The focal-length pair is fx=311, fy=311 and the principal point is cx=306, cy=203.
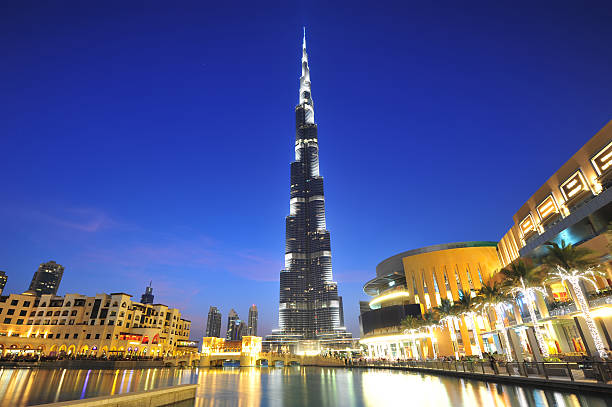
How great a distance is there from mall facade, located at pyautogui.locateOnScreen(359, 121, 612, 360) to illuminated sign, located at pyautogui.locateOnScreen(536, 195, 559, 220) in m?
0.14

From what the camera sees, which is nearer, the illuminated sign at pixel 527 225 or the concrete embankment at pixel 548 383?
the concrete embankment at pixel 548 383

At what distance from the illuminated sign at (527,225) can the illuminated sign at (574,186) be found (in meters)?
9.95

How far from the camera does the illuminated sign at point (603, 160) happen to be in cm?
2905

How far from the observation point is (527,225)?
4644cm

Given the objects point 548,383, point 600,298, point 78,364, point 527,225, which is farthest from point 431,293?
point 78,364

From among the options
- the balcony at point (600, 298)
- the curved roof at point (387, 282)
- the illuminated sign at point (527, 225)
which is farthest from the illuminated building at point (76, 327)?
the balcony at point (600, 298)

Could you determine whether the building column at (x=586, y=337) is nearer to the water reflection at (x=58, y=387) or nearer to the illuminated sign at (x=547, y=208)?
the illuminated sign at (x=547, y=208)

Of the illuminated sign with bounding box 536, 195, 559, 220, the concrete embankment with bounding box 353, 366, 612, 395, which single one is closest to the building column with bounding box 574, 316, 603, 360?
the concrete embankment with bounding box 353, 366, 612, 395

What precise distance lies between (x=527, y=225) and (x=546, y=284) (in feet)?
30.8

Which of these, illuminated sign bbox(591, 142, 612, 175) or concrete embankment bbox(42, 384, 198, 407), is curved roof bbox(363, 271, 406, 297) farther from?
concrete embankment bbox(42, 384, 198, 407)

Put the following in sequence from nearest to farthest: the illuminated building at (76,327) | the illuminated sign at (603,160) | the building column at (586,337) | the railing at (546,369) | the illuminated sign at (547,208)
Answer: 1. the railing at (546,369)
2. the illuminated sign at (603,160)
3. the building column at (586,337)
4. the illuminated sign at (547,208)
5. the illuminated building at (76,327)

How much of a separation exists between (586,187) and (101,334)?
11316 cm

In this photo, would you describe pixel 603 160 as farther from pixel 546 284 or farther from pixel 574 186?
pixel 546 284

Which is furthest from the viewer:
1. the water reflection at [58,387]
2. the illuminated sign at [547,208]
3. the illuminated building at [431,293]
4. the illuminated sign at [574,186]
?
the illuminated building at [431,293]
